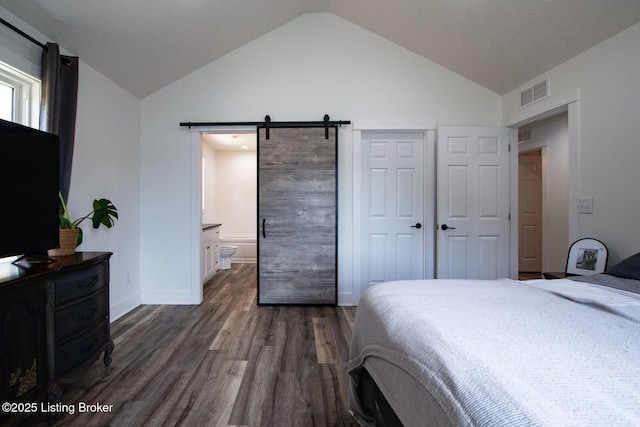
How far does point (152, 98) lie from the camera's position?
3242 millimetres

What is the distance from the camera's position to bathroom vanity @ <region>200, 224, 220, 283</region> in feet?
12.3

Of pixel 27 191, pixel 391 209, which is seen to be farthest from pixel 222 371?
pixel 391 209

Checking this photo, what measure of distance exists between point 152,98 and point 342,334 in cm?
337

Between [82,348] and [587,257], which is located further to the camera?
[587,257]

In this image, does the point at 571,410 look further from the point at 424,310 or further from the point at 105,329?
the point at 105,329

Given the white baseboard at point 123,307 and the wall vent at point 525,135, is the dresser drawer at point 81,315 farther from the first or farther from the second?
the wall vent at point 525,135

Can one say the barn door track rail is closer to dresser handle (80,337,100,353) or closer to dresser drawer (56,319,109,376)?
dresser drawer (56,319,109,376)

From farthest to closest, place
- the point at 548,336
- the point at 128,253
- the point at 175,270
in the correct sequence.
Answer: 1. the point at 175,270
2. the point at 128,253
3. the point at 548,336

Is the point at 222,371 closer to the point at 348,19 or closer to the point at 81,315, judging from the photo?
the point at 81,315

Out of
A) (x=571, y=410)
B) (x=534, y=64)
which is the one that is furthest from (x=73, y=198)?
(x=534, y=64)

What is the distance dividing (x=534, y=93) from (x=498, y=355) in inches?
123

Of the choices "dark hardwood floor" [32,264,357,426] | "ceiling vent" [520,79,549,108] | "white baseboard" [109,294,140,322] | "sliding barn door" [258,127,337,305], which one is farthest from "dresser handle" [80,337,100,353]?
"ceiling vent" [520,79,549,108]

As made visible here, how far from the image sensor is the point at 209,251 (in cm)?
410

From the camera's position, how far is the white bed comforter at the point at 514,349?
55 cm
